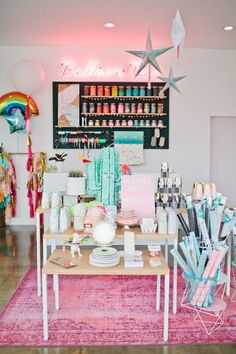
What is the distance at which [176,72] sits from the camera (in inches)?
243

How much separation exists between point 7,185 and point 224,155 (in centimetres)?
388

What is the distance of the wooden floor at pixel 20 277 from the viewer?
2.38 metres

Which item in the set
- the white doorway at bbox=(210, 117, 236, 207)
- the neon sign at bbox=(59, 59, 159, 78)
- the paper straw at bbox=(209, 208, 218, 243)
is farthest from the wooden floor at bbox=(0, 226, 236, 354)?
the white doorway at bbox=(210, 117, 236, 207)

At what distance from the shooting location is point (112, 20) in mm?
4816

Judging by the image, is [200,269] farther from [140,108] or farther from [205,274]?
[140,108]

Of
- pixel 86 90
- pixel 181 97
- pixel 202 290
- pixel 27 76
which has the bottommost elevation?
pixel 202 290

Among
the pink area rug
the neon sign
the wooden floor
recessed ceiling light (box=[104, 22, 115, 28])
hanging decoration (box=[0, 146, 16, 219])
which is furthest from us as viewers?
the neon sign

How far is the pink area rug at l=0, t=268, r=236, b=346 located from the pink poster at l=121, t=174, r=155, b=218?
2.71ft

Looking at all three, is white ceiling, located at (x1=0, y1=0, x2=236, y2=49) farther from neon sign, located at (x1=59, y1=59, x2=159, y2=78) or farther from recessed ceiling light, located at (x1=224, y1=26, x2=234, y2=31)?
neon sign, located at (x1=59, y1=59, x2=159, y2=78)

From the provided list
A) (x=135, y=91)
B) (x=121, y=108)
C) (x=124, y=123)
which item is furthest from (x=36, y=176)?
(x=135, y=91)

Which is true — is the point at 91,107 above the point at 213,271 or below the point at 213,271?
above

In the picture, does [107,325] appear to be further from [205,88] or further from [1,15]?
[205,88]

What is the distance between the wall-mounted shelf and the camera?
6.13m

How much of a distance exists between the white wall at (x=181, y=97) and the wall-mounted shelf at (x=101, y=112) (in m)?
0.13
